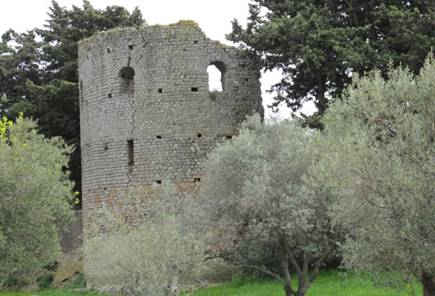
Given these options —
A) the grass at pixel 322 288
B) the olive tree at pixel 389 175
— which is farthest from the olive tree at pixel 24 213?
the olive tree at pixel 389 175

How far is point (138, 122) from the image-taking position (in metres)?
23.6

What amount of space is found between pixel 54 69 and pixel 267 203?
67.4 ft

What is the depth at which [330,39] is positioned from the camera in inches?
856

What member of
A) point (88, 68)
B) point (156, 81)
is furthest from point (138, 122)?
point (88, 68)

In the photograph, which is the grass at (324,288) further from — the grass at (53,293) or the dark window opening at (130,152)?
the dark window opening at (130,152)

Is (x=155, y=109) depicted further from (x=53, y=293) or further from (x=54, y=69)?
(x=54, y=69)

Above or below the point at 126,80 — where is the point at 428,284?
below

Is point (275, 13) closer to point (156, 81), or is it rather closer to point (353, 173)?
point (156, 81)

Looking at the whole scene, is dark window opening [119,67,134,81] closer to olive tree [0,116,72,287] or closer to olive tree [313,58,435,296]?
olive tree [0,116,72,287]

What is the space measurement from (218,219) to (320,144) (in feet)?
10.2

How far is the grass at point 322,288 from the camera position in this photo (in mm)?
17344

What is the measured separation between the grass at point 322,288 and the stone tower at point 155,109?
131 inches

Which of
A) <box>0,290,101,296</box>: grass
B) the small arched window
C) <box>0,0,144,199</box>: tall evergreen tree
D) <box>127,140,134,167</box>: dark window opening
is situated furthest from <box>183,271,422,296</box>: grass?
<box>0,0,144,199</box>: tall evergreen tree

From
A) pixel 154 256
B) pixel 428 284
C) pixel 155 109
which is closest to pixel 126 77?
pixel 155 109
